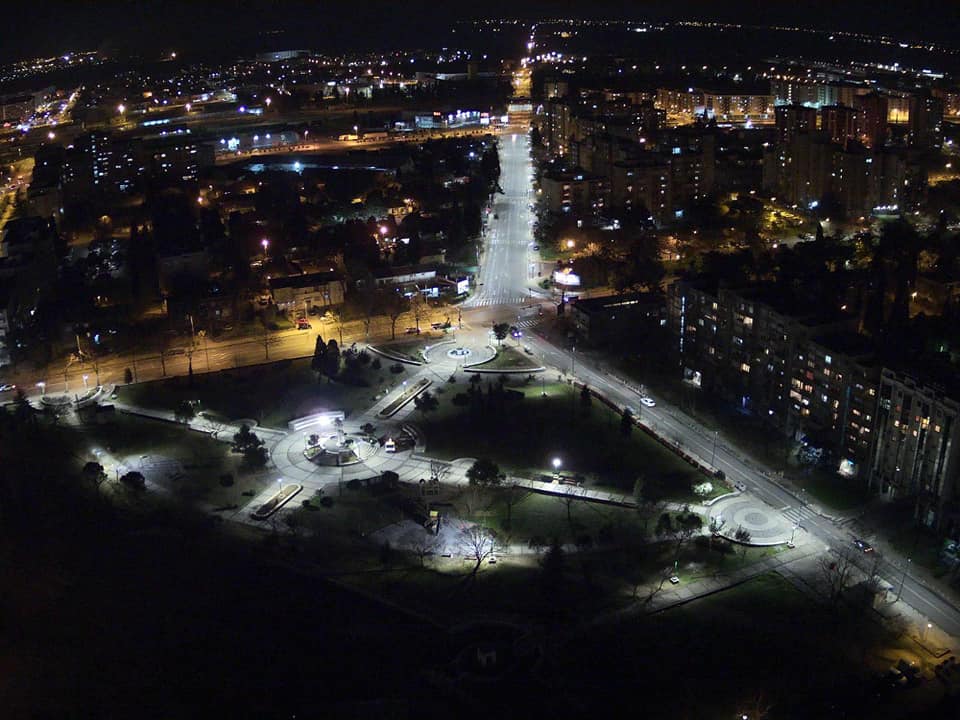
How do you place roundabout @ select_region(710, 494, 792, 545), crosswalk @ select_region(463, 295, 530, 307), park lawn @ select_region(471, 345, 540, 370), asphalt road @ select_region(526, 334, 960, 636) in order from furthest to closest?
crosswalk @ select_region(463, 295, 530, 307), park lawn @ select_region(471, 345, 540, 370), roundabout @ select_region(710, 494, 792, 545), asphalt road @ select_region(526, 334, 960, 636)

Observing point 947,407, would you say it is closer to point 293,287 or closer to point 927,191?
point 293,287

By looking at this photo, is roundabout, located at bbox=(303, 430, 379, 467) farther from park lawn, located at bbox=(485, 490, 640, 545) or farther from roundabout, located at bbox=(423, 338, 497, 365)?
roundabout, located at bbox=(423, 338, 497, 365)

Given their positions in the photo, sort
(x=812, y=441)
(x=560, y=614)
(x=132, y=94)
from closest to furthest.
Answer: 1. (x=560, y=614)
2. (x=812, y=441)
3. (x=132, y=94)

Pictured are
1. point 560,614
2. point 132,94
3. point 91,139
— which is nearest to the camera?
point 560,614

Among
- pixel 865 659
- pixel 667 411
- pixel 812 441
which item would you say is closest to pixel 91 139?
pixel 667 411

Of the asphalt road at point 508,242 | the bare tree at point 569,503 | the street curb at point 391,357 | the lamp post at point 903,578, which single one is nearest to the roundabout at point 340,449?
the street curb at point 391,357

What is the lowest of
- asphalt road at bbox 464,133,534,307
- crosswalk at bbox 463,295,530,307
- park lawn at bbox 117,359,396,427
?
asphalt road at bbox 464,133,534,307

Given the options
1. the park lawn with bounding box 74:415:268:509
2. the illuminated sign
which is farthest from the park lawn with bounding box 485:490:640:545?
the illuminated sign
